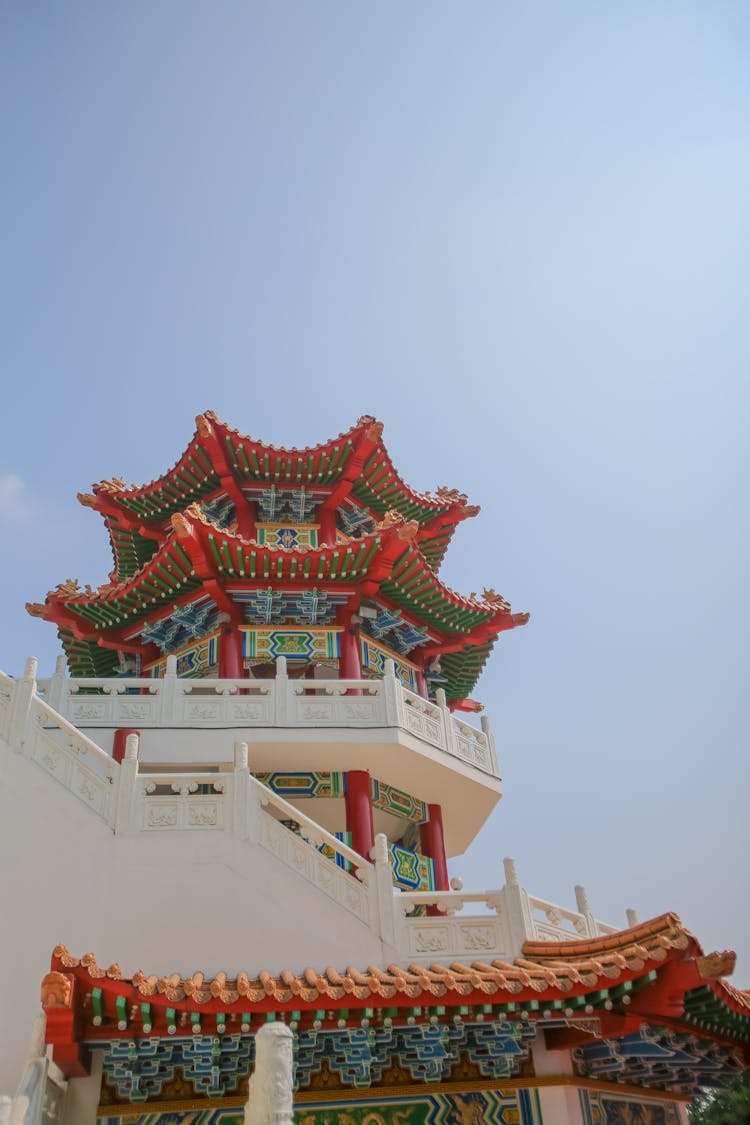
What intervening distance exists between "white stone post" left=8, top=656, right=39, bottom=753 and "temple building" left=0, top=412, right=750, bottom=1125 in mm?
25

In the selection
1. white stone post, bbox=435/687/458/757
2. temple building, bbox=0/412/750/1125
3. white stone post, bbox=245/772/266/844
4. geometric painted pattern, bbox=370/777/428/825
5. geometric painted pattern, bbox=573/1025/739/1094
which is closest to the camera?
temple building, bbox=0/412/750/1125

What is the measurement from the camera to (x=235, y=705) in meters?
11.8

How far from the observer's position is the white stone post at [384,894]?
8438 mm

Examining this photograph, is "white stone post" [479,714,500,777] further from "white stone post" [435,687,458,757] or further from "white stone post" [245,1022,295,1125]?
"white stone post" [245,1022,295,1125]

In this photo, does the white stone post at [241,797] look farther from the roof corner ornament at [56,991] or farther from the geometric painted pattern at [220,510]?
the geometric painted pattern at [220,510]

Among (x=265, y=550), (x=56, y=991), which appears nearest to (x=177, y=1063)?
(x=56, y=991)

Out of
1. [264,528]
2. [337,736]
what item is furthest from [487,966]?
[264,528]

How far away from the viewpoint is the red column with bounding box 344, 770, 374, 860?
11.4 metres

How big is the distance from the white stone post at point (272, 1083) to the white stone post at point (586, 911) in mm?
6403

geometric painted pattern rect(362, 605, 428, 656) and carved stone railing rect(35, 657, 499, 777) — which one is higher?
geometric painted pattern rect(362, 605, 428, 656)

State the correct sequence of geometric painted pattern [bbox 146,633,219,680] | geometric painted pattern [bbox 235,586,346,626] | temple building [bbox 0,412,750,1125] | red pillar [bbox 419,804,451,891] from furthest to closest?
1. geometric painted pattern [bbox 146,633,219,680]
2. geometric painted pattern [bbox 235,586,346,626]
3. red pillar [bbox 419,804,451,891]
4. temple building [bbox 0,412,750,1125]

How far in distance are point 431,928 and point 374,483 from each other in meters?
9.30

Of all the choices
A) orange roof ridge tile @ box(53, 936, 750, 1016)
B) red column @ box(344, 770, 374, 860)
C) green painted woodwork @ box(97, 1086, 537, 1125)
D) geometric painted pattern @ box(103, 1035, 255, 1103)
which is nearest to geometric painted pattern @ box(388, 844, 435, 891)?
red column @ box(344, 770, 374, 860)

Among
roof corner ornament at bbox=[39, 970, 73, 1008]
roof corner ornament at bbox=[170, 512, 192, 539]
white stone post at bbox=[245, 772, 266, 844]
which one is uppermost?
roof corner ornament at bbox=[170, 512, 192, 539]
